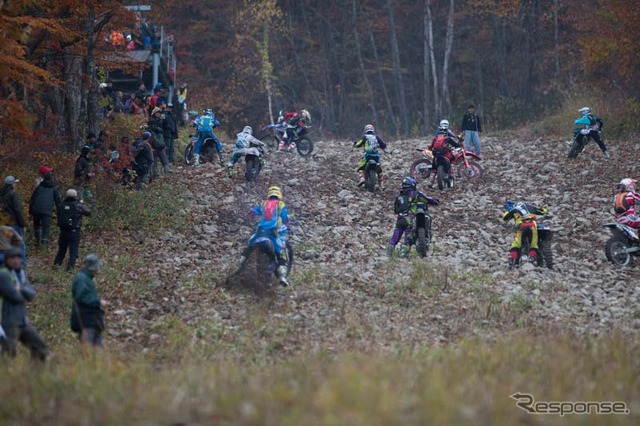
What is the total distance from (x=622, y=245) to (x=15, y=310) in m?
12.6

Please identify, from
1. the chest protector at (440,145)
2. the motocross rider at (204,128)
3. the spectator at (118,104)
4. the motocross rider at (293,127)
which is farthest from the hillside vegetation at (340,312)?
the spectator at (118,104)

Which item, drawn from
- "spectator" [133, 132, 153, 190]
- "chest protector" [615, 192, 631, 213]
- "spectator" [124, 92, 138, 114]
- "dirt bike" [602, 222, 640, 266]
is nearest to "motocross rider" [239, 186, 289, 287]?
"dirt bike" [602, 222, 640, 266]

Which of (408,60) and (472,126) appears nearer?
(472,126)

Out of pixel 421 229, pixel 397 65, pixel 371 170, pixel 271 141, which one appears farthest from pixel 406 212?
pixel 397 65

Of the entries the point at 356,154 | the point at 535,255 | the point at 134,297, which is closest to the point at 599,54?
the point at 356,154

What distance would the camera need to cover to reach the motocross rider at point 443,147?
24.8 metres

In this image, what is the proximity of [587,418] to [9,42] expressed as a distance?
1272 cm

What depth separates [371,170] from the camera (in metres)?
25.0

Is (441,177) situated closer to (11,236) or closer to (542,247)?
(542,247)

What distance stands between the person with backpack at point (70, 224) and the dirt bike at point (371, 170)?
8991mm

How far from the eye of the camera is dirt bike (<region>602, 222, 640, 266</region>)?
18625 millimetres

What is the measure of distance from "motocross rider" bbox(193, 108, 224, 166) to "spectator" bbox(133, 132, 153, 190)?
8.35 feet

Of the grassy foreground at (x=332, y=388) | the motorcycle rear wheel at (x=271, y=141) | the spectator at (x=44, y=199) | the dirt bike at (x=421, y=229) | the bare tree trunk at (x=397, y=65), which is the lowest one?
the grassy foreground at (x=332, y=388)

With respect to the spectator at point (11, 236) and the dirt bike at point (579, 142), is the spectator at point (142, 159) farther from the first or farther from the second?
the dirt bike at point (579, 142)
